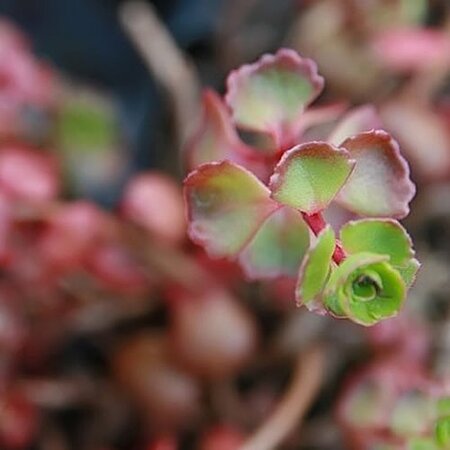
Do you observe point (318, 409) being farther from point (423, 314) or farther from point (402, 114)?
point (402, 114)

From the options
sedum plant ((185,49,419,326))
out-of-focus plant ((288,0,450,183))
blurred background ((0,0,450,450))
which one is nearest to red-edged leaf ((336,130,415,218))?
sedum plant ((185,49,419,326))

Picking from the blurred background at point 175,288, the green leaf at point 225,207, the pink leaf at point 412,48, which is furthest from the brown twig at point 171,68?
the green leaf at point 225,207

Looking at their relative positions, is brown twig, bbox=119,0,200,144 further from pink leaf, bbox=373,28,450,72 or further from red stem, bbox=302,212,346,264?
red stem, bbox=302,212,346,264

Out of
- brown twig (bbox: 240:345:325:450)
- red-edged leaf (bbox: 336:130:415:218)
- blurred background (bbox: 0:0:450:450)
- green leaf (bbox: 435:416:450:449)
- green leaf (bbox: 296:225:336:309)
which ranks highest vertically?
blurred background (bbox: 0:0:450:450)

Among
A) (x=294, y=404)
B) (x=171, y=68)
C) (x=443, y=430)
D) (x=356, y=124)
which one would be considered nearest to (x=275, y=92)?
(x=356, y=124)

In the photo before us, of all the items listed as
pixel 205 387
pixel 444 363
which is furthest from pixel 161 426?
pixel 444 363

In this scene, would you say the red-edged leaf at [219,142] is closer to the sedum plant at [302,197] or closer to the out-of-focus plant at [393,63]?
the sedum plant at [302,197]

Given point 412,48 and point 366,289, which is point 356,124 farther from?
point 412,48
